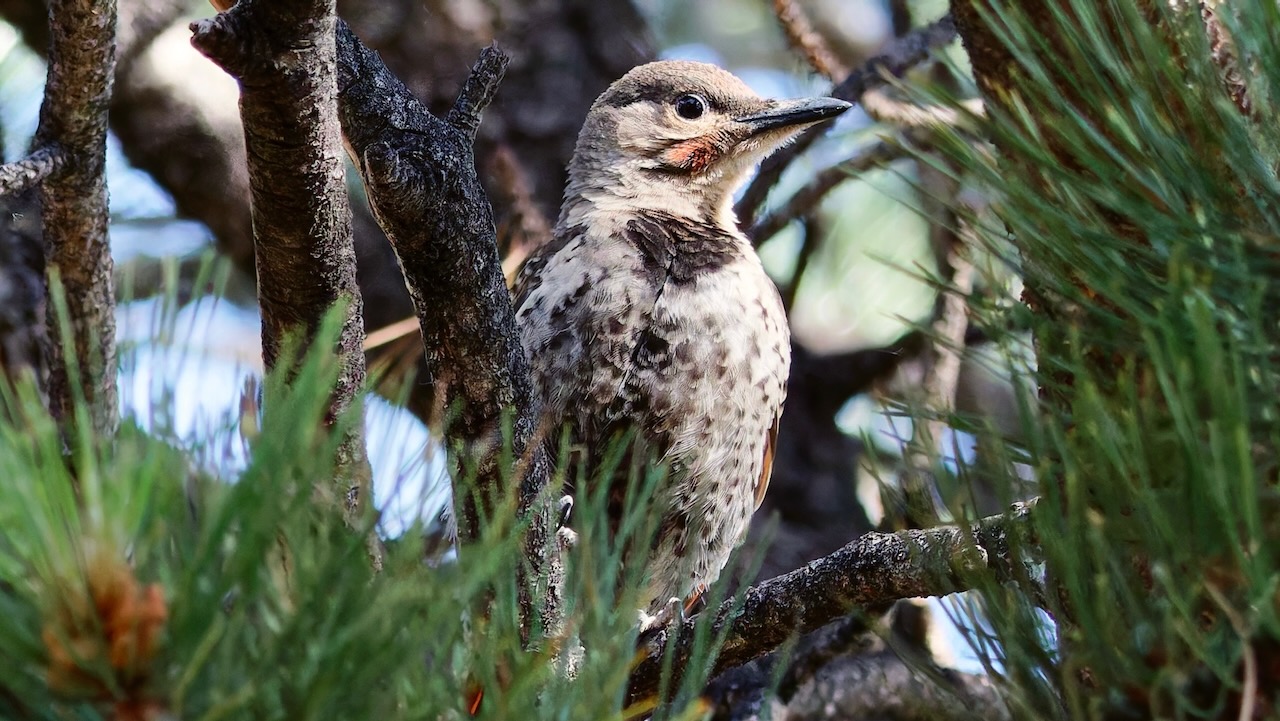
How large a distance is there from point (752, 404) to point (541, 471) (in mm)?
1136

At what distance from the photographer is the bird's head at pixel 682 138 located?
3.67m

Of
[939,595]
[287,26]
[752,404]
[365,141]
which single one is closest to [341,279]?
[365,141]

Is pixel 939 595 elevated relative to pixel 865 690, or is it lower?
elevated

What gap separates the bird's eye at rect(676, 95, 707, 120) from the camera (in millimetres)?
3846

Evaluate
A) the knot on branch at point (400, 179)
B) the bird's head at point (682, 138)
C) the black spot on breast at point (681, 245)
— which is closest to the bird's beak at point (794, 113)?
the bird's head at point (682, 138)

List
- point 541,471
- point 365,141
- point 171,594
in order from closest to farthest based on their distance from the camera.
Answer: point 171,594 → point 365,141 → point 541,471

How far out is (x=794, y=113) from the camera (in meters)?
3.63

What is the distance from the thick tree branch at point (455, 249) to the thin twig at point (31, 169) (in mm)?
527

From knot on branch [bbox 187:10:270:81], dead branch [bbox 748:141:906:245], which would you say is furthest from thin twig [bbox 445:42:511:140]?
dead branch [bbox 748:141:906:245]

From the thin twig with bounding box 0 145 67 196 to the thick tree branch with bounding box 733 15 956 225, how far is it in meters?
2.05

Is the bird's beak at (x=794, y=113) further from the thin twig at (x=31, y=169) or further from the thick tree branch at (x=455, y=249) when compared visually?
the thin twig at (x=31, y=169)

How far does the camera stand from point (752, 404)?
3.26 meters

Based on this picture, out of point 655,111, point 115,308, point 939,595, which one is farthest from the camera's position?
point 655,111

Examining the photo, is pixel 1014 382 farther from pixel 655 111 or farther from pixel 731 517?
pixel 655 111
